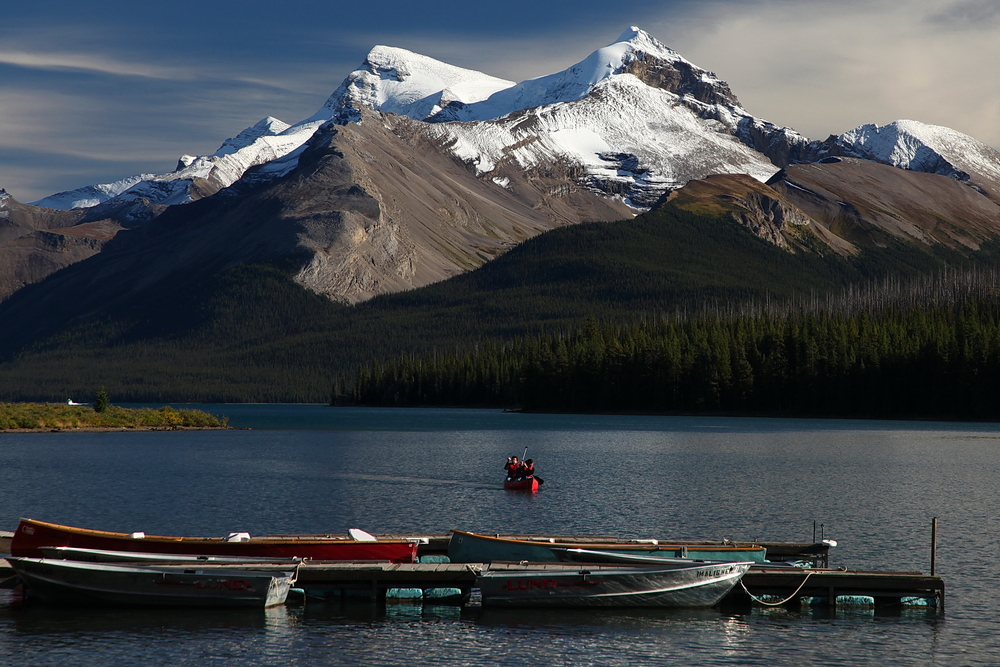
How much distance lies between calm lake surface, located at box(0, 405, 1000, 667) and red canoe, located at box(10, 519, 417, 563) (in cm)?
266

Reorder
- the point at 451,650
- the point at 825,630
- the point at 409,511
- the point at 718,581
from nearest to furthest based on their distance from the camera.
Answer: the point at 451,650 → the point at 825,630 → the point at 718,581 → the point at 409,511

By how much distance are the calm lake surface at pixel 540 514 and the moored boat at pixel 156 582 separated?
0.77 metres

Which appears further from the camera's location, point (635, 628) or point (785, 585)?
point (785, 585)

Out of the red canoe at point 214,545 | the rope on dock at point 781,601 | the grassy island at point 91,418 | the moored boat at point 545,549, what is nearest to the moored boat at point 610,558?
the moored boat at point 545,549

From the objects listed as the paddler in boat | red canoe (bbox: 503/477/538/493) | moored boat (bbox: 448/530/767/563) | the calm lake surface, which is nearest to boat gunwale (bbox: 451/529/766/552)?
moored boat (bbox: 448/530/767/563)

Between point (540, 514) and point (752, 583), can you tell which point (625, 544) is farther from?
point (540, 514)

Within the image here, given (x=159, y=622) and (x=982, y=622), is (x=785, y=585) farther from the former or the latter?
(x=159, y=622)

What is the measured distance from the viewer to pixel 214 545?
42875mm

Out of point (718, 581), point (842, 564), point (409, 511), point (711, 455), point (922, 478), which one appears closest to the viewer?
point (718, 581)

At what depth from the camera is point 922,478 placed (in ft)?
271

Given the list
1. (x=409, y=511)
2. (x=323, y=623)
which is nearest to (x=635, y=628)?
(x=323, y=623)

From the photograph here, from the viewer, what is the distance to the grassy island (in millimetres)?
146250

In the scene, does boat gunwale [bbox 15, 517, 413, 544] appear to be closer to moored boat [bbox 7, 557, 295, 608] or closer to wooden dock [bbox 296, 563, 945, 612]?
wooden dock [bbox 296, 563, 945, 612]

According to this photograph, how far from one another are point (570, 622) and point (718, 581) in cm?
594
